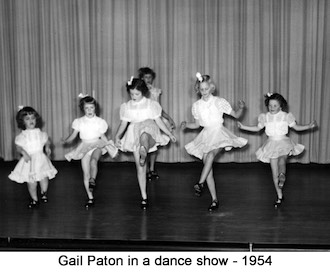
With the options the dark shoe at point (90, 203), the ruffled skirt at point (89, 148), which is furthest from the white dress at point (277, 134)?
the dark shoe at point (90, 203)

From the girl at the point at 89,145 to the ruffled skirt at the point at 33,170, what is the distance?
23cm

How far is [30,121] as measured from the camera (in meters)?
5.99

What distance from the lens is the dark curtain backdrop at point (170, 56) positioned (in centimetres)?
784

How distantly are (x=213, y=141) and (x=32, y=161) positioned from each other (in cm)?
179

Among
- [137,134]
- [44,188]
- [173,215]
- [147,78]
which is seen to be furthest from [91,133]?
[147,78]

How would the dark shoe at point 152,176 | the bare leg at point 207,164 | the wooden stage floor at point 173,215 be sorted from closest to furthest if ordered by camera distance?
1. the wooden stage floor at point 173,215
2. the bare leg at point 207,164
3. the dark shoe at point 152,176

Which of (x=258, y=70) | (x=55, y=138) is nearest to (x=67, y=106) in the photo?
(x=55, y=138)

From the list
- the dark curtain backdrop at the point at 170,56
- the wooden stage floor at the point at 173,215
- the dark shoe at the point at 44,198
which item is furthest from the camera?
the dark curtain backdrop at the point at 170,56

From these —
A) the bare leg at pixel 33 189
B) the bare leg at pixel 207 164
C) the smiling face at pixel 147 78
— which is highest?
the smiling face at pixel 147 78

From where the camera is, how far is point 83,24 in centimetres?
804

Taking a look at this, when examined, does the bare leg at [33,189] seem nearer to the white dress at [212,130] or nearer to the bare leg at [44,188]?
the bare leg at [44,188]

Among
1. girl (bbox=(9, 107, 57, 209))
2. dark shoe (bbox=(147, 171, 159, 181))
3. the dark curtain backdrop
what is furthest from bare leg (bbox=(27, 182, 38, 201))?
the dark curtain backdrop
